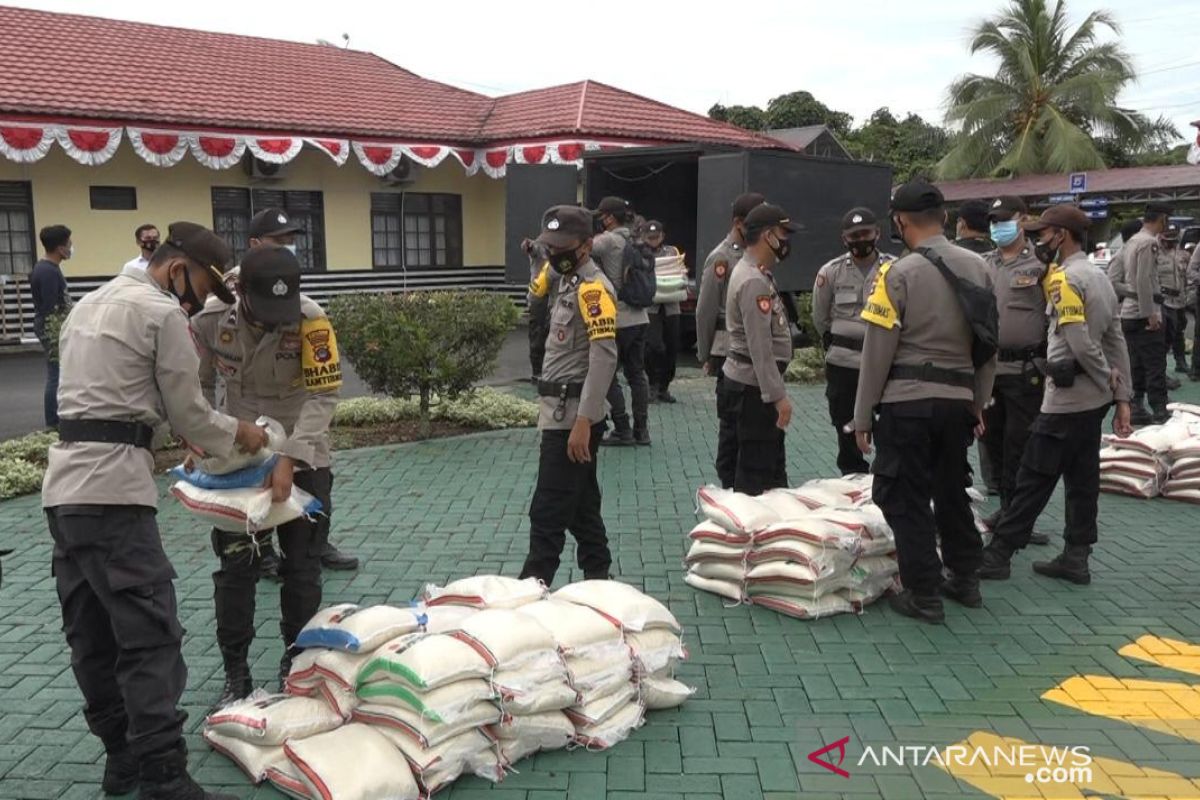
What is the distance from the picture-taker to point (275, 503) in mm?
3701

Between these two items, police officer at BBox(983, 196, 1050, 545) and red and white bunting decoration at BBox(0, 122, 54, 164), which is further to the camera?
red and white bunting decoration at BBox(0, 122, 54, 164)

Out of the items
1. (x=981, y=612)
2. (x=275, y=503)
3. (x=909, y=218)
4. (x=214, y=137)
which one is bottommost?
(x=981, y=612)

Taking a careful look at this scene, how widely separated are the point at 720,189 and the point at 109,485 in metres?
10.3

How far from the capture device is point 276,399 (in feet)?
14.2

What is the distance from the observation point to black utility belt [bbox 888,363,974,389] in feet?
15.5

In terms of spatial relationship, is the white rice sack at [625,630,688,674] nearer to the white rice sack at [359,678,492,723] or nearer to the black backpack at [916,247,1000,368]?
the white rice sack at [359,678,492,723]

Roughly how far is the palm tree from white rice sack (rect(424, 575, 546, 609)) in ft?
102

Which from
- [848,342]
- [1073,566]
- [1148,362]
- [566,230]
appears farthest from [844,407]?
[1148,362]

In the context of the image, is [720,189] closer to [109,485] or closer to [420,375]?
[420,375]

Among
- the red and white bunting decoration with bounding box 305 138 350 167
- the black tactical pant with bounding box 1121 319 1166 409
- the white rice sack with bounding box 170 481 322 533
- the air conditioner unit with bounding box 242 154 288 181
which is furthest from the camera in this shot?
the air conditioner unit with bounding box 242 154 288 181

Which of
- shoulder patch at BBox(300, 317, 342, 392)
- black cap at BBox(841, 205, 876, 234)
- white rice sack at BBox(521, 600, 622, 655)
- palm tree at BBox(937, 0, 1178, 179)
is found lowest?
white rice sack at BBox(521, 600, 622, 655)

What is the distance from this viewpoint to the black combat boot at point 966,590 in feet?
16.8

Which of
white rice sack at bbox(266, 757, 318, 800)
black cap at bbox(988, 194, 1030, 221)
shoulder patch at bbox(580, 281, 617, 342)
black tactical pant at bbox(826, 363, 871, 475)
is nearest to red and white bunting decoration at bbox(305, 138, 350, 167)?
black tactical pant at bbox(826, 363, 871, 475)

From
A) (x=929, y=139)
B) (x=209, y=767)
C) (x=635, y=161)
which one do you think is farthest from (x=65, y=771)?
(x=929, y=139)
